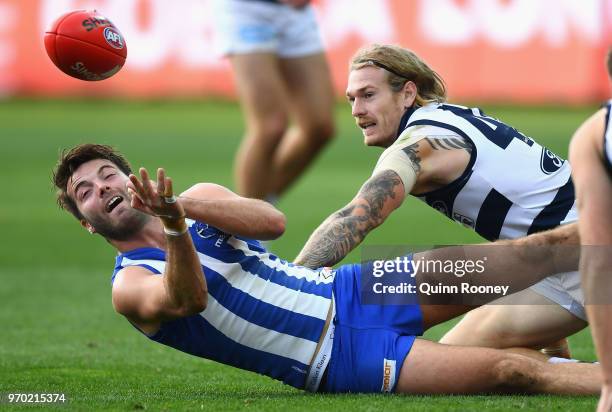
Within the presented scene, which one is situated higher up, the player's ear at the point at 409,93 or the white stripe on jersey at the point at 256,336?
the player's ear at the point at 409,93

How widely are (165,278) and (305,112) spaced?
5.49m

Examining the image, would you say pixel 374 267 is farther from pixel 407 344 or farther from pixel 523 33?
pixel 523 33

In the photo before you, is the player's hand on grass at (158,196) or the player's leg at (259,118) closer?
the player's hand on grass at (158,196)

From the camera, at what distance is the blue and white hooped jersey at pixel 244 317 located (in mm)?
4836

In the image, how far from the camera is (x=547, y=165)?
5.27 metres

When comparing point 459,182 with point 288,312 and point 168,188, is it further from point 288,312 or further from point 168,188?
point 168,188

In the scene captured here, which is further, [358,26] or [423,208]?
[358,26]

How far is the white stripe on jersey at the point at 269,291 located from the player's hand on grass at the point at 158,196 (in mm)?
595

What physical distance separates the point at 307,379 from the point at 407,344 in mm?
456

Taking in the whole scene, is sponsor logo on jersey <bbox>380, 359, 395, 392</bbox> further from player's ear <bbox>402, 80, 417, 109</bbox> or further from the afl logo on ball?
the afl logo on ball

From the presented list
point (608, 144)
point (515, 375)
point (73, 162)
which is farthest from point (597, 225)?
point (73, 162)

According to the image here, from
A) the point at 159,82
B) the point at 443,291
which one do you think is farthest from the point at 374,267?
the point at 159,82

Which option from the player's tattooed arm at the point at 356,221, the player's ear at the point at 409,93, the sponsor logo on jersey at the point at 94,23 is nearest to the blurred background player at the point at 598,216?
the player's tattooed arm at the point at 356,221

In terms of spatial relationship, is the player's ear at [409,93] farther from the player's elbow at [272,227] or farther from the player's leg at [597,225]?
the player's leg at [597,225]
